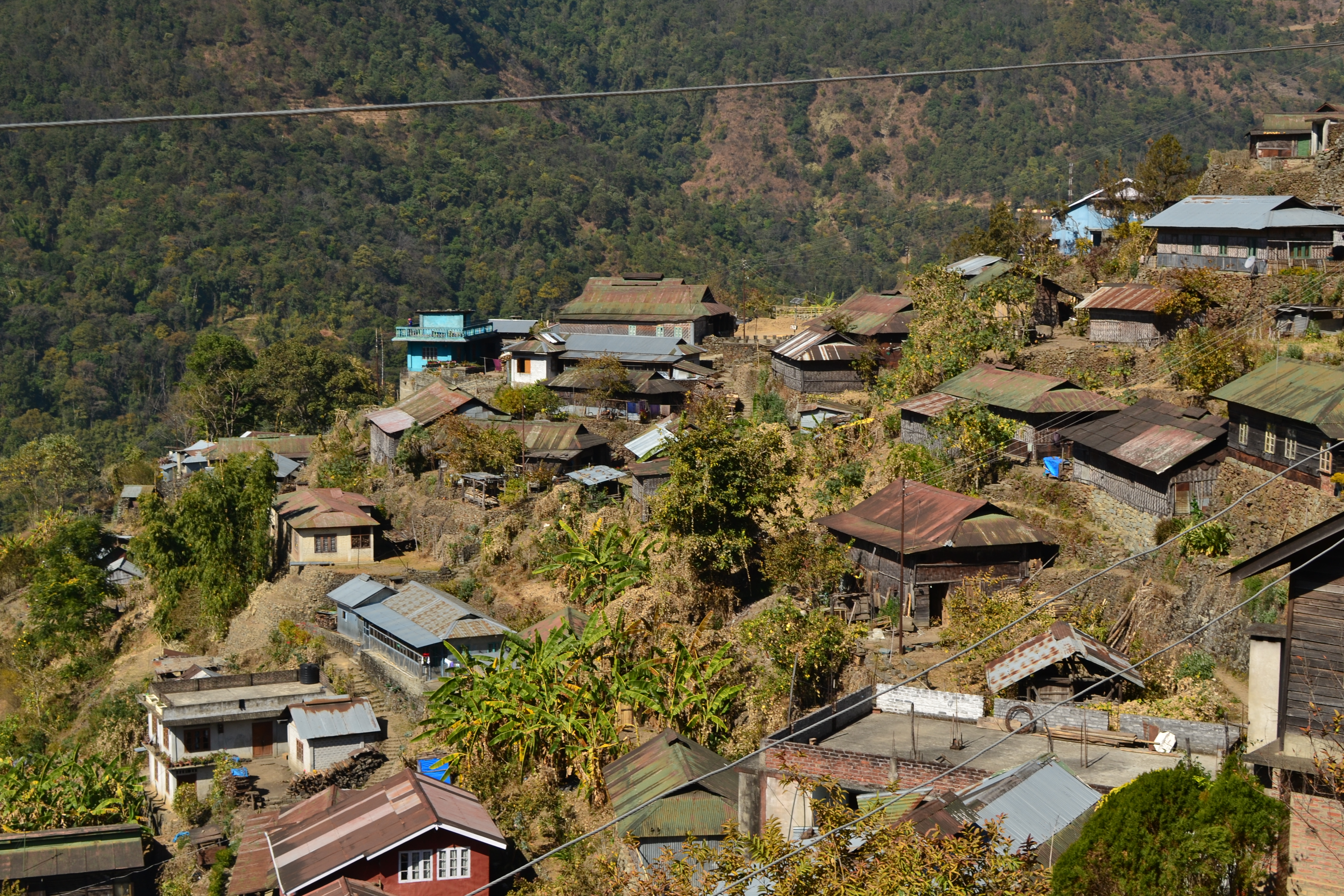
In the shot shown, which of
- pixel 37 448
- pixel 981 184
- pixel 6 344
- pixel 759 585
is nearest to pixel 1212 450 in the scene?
pixel 759 585

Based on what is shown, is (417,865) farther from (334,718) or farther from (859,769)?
(859,769)

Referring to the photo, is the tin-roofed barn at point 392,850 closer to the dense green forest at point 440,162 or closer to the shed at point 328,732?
the shed at point 328,732

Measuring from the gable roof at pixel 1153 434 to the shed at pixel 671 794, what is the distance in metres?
9.98

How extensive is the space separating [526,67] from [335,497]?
121 metres

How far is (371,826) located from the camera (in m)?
21.4

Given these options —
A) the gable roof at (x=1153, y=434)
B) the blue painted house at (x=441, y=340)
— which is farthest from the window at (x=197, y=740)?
the blue painted house at (x=441, y=340)

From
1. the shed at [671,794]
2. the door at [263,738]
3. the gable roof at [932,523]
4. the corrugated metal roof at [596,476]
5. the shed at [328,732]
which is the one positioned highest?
the gable roof at [932,523]

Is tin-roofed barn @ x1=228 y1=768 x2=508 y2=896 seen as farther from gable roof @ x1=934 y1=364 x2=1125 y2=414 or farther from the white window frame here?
gable roof @ x1=934 y1=364 x2=1125 y2=414

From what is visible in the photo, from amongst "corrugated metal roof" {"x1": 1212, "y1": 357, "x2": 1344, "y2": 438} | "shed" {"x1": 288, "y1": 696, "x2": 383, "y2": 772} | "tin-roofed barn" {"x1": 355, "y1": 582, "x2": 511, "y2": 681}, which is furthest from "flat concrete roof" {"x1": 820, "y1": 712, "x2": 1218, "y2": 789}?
"shed" {"x1": 288, "y1": 696, "x2": 383, "y2": 772}

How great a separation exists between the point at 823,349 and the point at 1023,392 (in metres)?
9.41

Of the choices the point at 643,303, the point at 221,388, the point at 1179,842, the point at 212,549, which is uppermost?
the point at 643,303

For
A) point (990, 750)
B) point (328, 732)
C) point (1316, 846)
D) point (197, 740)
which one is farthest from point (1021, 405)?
point (197, 740)

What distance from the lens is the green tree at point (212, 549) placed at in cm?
3812

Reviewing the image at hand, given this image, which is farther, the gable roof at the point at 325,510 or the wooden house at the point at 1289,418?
the gable roof at the point at 325,510
